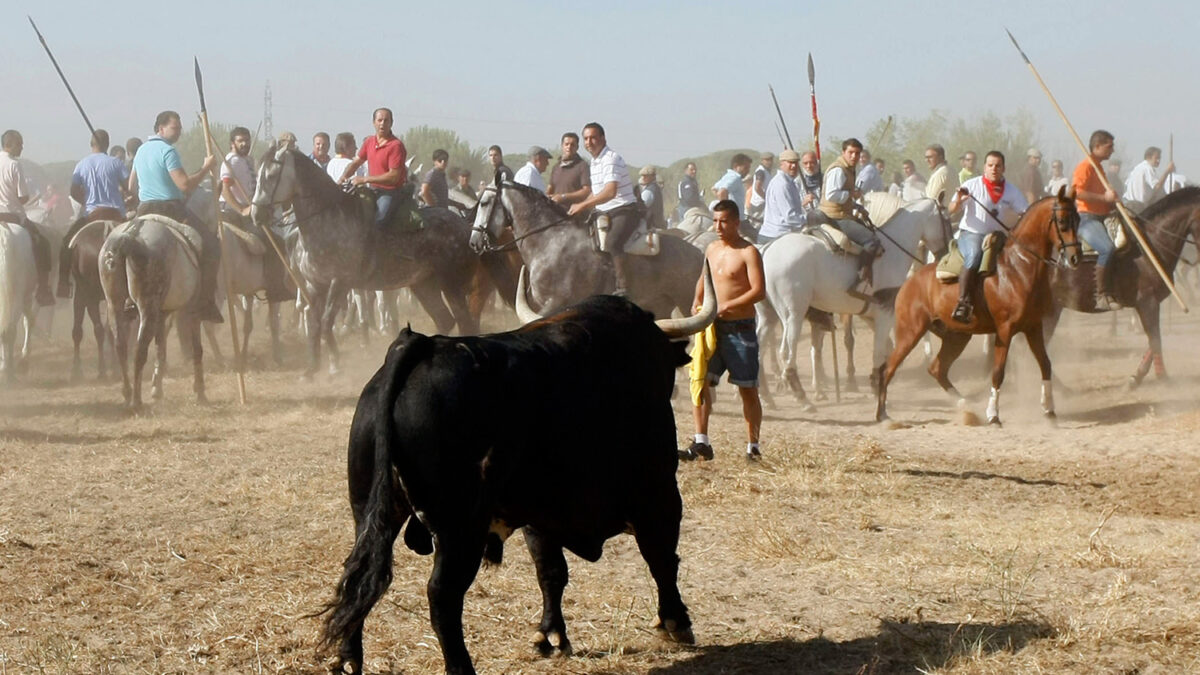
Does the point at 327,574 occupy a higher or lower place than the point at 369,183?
lower

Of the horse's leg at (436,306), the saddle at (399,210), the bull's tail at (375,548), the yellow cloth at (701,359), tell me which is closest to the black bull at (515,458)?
the bull's tail at (375,548)

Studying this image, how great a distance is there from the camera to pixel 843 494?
28.3 ft

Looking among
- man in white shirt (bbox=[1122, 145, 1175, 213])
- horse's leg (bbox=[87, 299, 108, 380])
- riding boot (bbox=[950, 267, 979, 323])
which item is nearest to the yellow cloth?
riding boot (bbox=[950, 267, 979, 323])

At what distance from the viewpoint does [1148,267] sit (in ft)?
46.2

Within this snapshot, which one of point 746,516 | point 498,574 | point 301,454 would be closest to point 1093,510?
point 746,516

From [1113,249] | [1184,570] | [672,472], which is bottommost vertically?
[1184,570]

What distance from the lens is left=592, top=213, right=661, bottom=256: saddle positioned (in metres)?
13.3

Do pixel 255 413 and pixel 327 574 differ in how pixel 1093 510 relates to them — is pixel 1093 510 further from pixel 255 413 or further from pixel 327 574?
pixel 255 413

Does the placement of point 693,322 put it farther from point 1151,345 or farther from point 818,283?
point 1151,345

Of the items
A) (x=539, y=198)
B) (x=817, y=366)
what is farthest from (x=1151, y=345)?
(x=539, y=198)

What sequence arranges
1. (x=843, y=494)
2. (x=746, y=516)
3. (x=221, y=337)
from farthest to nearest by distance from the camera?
(x=221, y=337) < (x=843, y=494) < (x=746, y=516)

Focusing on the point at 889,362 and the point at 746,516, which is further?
the point at 889,362

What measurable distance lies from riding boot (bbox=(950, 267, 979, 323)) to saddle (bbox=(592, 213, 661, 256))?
2893mm

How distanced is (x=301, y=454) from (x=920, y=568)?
5330mm
